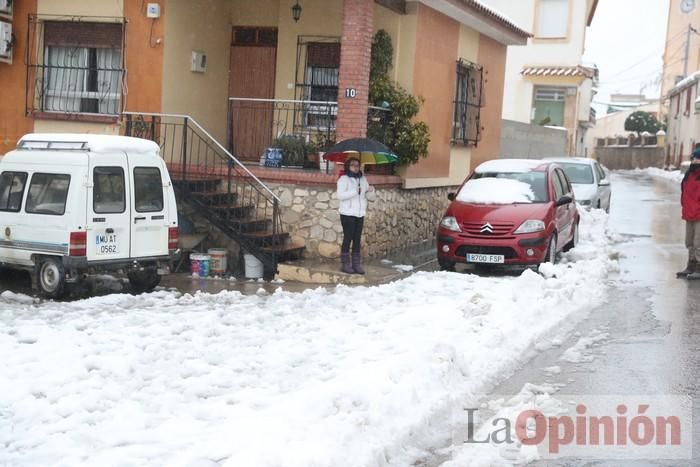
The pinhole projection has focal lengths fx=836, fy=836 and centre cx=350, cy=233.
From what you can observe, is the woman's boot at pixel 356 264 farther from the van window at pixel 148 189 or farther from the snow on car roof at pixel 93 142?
the snow on car roof at pixel 93 142

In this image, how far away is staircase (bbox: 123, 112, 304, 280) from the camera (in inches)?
496

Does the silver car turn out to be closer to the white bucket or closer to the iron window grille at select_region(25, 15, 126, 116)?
the white bucket

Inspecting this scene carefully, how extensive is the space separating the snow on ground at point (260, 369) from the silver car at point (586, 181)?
8792 millimetres

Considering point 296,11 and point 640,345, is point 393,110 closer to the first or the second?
point 296,11

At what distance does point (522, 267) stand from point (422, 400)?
7341 mm

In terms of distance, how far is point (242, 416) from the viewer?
5.60 meters

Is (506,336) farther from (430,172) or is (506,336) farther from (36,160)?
(430,172)

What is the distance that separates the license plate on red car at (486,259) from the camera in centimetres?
1212

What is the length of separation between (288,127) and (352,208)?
12.4 ft

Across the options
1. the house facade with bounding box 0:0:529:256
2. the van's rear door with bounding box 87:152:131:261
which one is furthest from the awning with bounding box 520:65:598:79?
the van's rear door with bounding box 87:152:131:261

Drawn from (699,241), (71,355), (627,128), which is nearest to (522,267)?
(699,241)

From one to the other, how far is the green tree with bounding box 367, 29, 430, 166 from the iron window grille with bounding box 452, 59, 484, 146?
3.18m

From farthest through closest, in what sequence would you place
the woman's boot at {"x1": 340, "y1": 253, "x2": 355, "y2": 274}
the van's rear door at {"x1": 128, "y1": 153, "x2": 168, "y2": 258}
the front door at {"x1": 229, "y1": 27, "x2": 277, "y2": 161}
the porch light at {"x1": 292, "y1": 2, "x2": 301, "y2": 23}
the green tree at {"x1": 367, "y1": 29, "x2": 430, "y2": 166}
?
the front door at {"x1": 229, "y1": 27, "x2": 277, "y2": 161}, the porch light at {"x1": 292, "y1": 2, "x2": 301, "y2": 23}, the green tree at {"x1": 367, "y1": 29, "x2": 430, "y2": 166}, the woman's boot at {"x1": 340, "y1": 253, "x2": 355, "y2": 274}, the van's rear door at {"x1": 128, "y1": 153, "x2": 168, "y2": 258}

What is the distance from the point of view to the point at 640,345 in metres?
8.33
